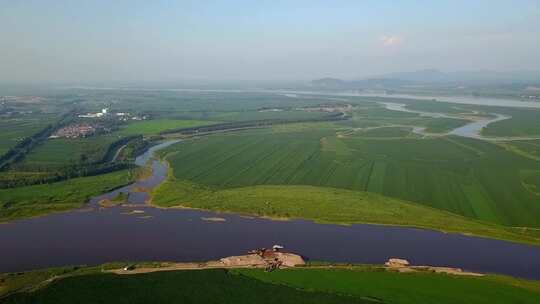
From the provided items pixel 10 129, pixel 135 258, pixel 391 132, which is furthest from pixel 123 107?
pixel 135 258

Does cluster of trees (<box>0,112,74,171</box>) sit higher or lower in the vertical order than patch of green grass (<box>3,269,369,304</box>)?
higher

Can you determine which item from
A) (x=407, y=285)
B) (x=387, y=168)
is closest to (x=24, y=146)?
(x=387, y=168)

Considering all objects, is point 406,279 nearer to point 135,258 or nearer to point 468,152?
point 135,258

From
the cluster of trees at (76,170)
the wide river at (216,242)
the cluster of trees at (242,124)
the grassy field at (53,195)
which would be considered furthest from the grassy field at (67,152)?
the wide river at (216,242)

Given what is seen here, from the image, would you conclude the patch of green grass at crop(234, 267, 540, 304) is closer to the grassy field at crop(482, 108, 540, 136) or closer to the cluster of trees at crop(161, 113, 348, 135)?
the grassy field at crop(482, 108, 540, 136)

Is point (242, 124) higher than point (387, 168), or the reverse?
point (242, 124)

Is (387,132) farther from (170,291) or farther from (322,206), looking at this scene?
(170,291)

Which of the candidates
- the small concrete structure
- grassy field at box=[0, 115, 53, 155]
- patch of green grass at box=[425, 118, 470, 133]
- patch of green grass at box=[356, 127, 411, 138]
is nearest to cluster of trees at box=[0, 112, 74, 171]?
grassy field at box=[0, 115, 53, 155]
